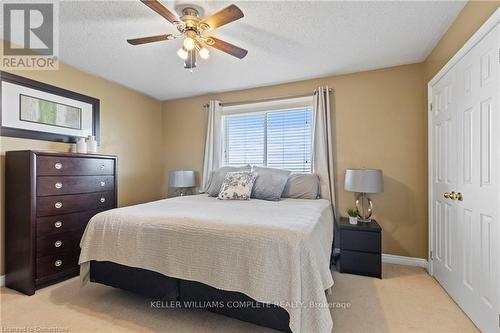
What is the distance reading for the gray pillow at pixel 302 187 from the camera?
300 centimetres

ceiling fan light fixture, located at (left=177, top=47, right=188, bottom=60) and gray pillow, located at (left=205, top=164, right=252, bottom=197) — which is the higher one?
ceiling fan light fixture, located at (left=177, top=47, right=188, bottom=60)

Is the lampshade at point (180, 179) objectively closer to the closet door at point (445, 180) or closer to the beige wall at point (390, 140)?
the beige wall at point (390, 140)

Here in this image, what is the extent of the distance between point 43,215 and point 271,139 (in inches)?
113

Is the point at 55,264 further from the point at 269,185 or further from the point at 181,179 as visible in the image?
the point at 269,185

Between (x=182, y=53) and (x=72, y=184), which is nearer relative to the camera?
(x=182, y=53)

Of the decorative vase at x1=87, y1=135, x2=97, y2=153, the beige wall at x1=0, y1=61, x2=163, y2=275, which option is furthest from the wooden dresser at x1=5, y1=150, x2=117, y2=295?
the beige wall at x1=0, y1=61, x2=163, y2=275

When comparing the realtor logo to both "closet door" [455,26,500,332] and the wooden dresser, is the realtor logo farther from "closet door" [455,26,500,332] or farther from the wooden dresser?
"closet door" [455,26,500,332]

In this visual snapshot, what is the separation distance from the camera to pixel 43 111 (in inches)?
104

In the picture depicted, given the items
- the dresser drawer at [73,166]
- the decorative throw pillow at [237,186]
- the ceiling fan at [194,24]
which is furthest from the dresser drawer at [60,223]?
the ceiling fan at [194,24]

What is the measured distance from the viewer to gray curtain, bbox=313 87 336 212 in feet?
10.3

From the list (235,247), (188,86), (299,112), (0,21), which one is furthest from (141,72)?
(235,247)

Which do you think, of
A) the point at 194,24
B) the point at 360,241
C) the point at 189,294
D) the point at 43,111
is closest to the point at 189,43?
the point at 194,24

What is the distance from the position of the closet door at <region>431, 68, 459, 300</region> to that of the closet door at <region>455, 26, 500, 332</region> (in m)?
0.11

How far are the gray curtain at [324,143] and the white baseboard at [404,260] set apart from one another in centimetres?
93
